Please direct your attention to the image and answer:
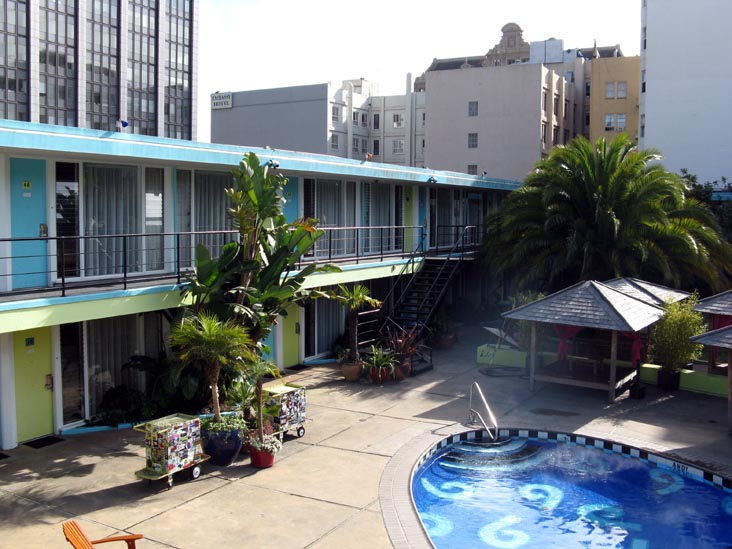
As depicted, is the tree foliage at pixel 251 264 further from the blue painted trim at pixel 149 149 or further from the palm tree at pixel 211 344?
the blue painted trim at pixel 149 149

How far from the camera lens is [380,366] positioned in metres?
17.9

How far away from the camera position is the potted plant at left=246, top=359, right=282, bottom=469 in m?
11.9

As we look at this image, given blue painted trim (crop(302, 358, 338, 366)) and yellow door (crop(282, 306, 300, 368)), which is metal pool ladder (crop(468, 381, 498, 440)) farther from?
blue painted trim (crop(302, 358, 338, 366))

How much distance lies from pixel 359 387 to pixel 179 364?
→ 588 centimetres

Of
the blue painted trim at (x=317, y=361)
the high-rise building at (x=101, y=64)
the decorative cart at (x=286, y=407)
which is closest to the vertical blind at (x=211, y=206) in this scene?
the blue painted trim at (x=317, y=361)

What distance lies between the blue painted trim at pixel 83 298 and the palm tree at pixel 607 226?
12.5m

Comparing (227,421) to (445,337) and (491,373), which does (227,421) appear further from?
(445,337)

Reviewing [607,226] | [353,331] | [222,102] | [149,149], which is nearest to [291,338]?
[353,331]

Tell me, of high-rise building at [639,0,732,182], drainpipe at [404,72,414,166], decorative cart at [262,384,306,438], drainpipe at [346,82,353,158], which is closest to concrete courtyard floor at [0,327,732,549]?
decorative cart at [262,384,306,438]

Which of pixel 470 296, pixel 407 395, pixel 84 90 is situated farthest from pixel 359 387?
pixel 84 90

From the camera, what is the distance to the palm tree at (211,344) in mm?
11664

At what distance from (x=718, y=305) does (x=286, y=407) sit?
11.1 m

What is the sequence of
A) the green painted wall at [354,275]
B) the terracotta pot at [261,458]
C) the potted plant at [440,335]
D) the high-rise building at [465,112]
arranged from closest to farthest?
the terracotta pot at [261,458]
the green painted wall at [354,275]
the potted plant at [440,335]
the high-rise building at [465,112]

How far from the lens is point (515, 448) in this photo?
1387 cm
